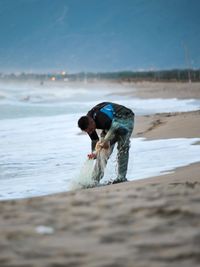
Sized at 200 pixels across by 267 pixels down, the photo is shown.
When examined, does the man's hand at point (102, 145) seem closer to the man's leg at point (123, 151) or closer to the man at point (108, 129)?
the man at point (108, 129)

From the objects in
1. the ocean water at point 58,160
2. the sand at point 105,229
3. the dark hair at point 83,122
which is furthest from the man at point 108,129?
the sand at point 105,229

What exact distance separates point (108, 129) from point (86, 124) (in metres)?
0.37

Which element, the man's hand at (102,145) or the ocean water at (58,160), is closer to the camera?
the man's hand at (102,145)

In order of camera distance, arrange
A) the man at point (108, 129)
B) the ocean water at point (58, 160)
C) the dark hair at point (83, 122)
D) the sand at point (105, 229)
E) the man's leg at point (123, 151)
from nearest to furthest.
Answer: the sand at point (105, 229), the dark hair at point (83, 122), the man at point (108, 129), the man's leg at point (123, 151), the ocean water at point (58, 160)

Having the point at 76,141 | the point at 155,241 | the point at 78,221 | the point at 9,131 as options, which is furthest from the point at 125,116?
the point at 9,131

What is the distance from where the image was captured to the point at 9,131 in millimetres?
16547

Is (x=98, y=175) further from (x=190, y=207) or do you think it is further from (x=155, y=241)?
(x=155, y=241)

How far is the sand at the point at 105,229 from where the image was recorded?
3.03 metres

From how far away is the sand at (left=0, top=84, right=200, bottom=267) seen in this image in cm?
303

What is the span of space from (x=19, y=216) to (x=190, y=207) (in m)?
1.19

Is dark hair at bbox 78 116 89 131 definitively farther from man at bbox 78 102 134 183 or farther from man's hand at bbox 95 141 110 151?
man's hand at bbox 95 141 110 151

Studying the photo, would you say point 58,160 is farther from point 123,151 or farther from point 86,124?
point 86,124

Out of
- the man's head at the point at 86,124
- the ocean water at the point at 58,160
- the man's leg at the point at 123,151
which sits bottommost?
the ocean water at the point at 58,160

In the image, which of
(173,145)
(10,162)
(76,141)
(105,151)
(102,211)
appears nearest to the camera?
(102,211)
